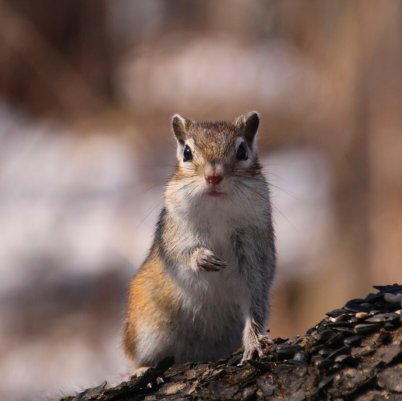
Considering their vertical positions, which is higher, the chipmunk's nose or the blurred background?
the blurred background

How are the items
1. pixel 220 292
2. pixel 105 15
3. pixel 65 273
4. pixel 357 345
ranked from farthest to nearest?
pixel 105 15, pixel 65 273, pixel 220 292, pixel 357 345

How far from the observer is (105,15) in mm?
8625

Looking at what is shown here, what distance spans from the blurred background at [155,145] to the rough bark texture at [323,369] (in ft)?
11.0

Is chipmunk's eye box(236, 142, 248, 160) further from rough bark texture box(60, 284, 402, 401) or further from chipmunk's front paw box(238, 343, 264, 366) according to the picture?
rough bark texture box(60, 284, 402, 401)

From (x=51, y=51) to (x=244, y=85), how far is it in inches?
60.4

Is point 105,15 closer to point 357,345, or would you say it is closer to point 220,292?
point 220,292

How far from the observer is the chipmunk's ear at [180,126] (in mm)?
3797

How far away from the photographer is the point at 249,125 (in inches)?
149

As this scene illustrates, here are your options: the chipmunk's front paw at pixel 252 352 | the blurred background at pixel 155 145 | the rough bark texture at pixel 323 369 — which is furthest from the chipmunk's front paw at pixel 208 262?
the blurred background at pixel 155 145

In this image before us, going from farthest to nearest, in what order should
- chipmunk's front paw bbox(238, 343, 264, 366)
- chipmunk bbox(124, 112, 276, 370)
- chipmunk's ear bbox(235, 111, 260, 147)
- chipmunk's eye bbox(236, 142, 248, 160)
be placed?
chipmunk's ear bbox(235, 111, 260, 147) → chipmunk's eye bbox(236, 142, 248, 160) → chipmunk bbox(124, 112, 276, 370) → chipmunk's front paw bbox(238, 343, 264, 366)

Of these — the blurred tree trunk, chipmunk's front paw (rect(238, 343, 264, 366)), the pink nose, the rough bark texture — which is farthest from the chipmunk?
the blurred tree trunk

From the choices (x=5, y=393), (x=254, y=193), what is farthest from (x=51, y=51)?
(x=254, y=193)

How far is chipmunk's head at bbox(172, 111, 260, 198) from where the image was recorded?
3414mm

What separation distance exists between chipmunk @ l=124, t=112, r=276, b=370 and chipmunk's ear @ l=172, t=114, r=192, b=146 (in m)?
0.07
